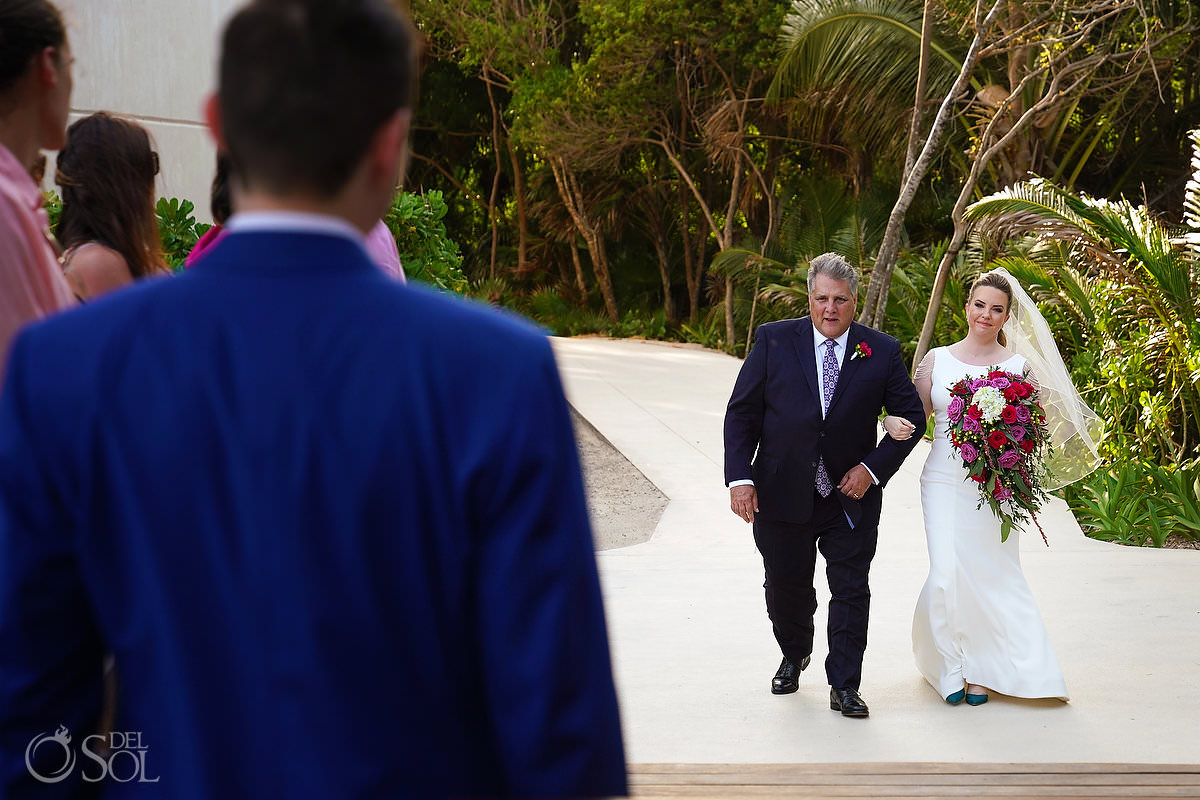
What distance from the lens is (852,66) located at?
17469 millimetres

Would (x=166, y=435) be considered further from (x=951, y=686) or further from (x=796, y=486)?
(x=951, y=686)

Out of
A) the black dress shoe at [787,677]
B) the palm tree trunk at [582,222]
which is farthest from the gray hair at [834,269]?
the palm tree trunk at [582,222]

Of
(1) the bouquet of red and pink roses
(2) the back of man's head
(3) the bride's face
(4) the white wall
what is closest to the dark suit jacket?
(1) the bouquet of red and pink roses

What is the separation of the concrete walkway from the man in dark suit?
0.40 m

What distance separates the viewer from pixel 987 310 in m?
5.98

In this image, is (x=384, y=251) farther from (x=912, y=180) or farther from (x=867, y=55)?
(x=867, y=55)

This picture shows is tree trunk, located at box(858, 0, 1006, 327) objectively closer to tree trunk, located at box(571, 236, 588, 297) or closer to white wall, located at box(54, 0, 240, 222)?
white wall, located at box(54, 0, 240, 222)

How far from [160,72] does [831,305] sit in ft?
13.9

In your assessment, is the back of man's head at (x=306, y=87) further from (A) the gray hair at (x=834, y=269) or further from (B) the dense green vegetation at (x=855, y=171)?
(B) the dense green vegetation at (x=855, y=171)

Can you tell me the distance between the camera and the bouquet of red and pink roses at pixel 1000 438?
19.1 ft

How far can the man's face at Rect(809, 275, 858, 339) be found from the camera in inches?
225

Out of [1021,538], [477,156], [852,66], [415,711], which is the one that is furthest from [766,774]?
[477,156]

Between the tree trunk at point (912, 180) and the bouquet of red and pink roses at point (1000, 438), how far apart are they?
7.77 meters

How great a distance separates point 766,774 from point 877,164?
1901cm
